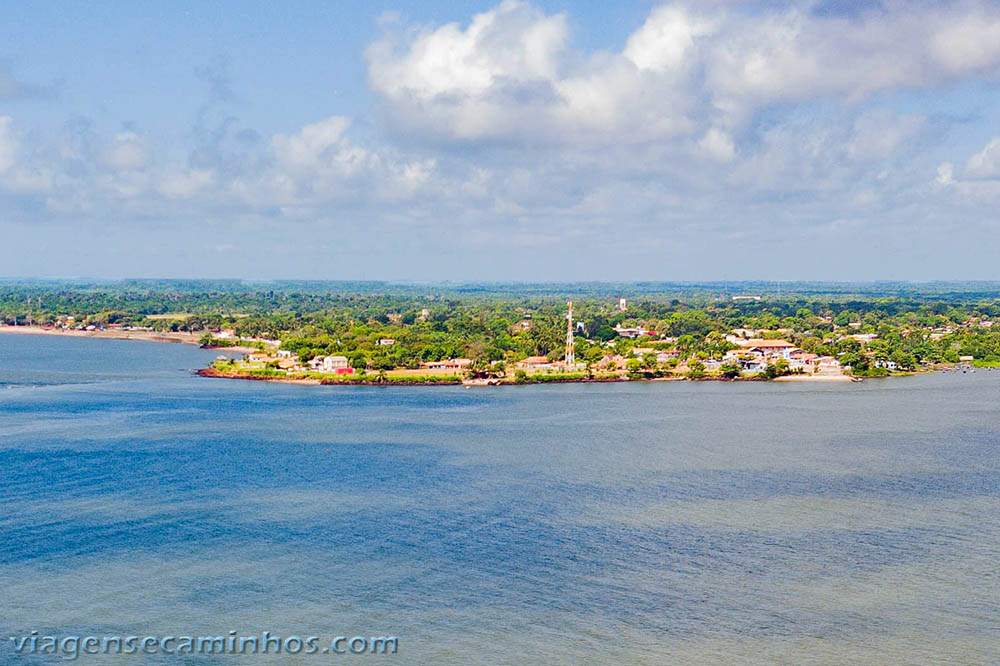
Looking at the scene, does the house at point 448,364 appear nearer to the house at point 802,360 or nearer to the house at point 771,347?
Answer: the house at point 802,360

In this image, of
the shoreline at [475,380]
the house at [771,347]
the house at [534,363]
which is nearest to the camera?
the shoreline at [475,380]

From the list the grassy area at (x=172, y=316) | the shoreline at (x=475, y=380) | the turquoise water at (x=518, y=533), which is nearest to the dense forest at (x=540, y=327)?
the grassy area at (x=172, y=316)

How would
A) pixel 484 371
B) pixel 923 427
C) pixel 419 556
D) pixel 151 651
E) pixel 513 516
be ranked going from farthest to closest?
1. pixel 484 371
2. pixel 923 427
3. pixel 513 516
4. pixel 419 556
5. pixel 151 651

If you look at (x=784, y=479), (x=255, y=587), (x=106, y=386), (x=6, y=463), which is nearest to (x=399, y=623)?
(x=255, y=587)

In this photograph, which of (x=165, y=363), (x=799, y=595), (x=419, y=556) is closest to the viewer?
(x=799, y=595)

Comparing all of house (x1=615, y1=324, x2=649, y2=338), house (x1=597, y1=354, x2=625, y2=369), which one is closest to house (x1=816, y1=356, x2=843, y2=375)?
house (x1=597, y1=354, x2=625, y2=369)

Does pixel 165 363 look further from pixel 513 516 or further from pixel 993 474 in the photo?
pixel 993 474

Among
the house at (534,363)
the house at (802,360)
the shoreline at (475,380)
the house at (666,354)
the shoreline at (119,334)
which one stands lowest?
the shoreline at (119,334)

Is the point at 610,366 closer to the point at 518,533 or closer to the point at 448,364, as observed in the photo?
the point at 448,364

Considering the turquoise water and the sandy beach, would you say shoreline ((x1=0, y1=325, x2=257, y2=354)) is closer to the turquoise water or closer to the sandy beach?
the sandy beach
